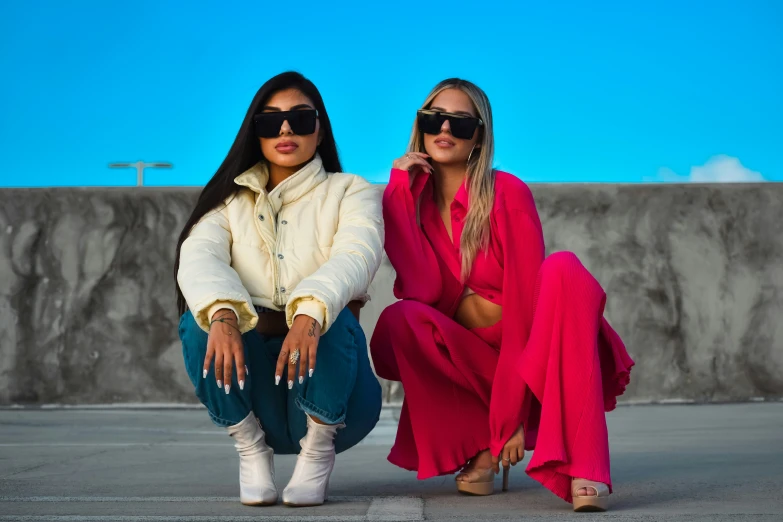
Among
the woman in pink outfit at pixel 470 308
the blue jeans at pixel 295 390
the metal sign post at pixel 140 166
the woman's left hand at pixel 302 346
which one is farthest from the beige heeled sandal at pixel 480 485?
the metal sign post at pixel 140 166

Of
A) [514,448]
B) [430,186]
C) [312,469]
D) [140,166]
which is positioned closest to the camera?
[312,469]

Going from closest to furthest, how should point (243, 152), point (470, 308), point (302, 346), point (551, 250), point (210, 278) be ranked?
point (302, 346), point (210, 278), point (243, 152), point (470, 308), point (551, 250)

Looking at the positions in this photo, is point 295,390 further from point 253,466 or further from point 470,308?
point 470,308

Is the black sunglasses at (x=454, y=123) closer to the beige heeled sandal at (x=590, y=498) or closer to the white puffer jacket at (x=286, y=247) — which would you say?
the white puffer jacket at (x=286, y=247)

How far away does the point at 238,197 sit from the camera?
109 inches

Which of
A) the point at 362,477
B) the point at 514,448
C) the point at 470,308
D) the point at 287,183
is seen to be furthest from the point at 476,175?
the point at 362,477

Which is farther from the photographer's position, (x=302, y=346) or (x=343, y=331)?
(x=343, y=331)

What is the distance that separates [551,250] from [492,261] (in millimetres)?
3476

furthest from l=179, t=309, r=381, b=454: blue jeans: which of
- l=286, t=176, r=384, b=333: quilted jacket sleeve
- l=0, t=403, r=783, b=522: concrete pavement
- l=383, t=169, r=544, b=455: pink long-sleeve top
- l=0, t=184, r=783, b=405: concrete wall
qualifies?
l=0, t=184, r=783, b=405: concrete wall

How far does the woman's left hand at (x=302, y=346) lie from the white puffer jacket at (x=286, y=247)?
0.04 metres

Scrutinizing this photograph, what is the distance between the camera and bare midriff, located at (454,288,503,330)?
2.88 m

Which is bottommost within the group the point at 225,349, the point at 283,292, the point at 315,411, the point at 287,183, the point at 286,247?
the point at 315,411

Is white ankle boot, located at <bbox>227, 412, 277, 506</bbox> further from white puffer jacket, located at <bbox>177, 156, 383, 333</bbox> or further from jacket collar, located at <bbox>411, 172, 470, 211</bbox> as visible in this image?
jacket collar, located at <bbox>411, 172, 470, 211</bbox>

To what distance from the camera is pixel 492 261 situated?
9.39 ft
